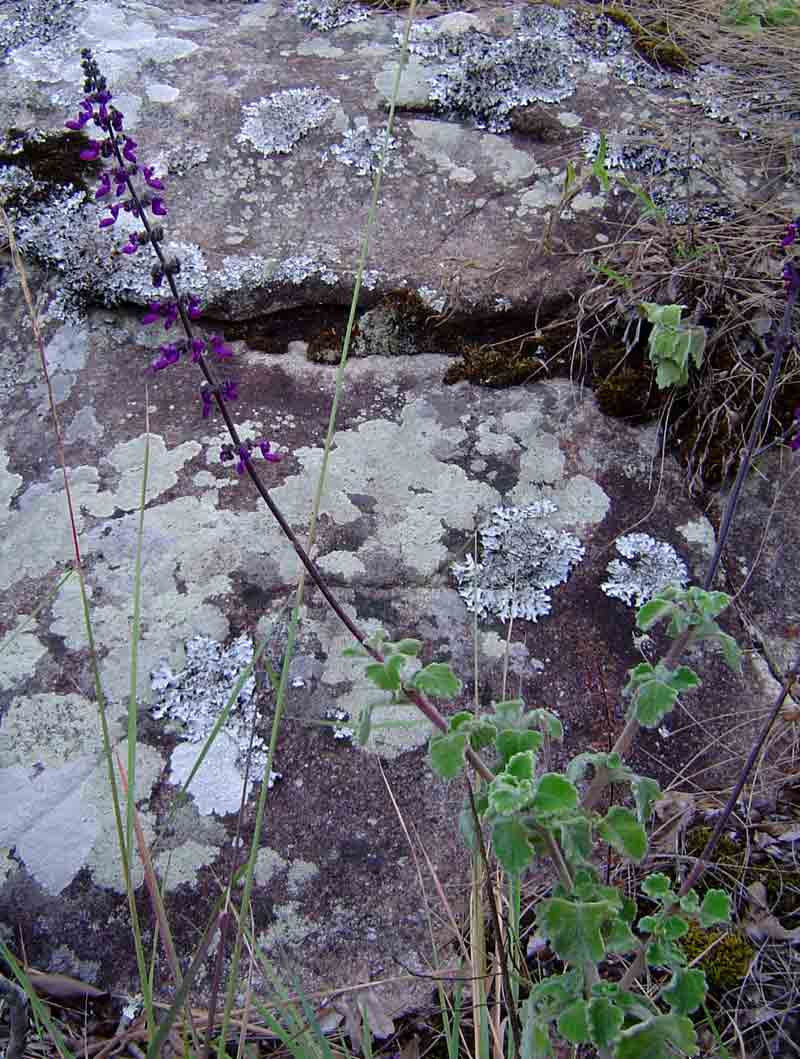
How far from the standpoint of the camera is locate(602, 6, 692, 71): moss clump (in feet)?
10.8

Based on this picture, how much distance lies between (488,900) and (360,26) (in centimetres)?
314

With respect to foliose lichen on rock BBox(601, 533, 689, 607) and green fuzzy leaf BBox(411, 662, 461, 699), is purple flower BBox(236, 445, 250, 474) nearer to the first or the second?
green fuzzy leaf BBox(411, 662, 461, 699)

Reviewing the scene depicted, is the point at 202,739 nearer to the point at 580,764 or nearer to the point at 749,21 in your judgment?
the point at 580,764

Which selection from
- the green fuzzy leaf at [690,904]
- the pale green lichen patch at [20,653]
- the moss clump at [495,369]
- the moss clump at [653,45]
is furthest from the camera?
the moss clump at [653,45]

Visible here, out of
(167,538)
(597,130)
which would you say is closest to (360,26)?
(597,130)

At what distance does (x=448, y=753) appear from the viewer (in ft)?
3.90

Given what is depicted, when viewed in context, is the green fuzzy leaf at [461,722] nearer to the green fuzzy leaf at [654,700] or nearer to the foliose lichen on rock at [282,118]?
the green fuzzy leaf at [654,700]

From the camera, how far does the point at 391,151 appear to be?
295 cm

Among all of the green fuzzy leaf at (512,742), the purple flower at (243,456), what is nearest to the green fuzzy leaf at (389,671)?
the green fuzzy leaf at (512,742)

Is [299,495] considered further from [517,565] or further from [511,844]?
[511,844]

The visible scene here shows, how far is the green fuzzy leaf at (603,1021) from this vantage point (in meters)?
1.11

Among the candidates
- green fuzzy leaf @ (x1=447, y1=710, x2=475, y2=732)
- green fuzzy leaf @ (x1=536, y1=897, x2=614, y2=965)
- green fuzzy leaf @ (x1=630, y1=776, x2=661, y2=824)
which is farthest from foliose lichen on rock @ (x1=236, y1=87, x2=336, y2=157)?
green fuzzy leaf @ (x1=536, y1=897, x2=614, y2=965)

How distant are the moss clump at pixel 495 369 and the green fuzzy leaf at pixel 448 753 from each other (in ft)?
4.97

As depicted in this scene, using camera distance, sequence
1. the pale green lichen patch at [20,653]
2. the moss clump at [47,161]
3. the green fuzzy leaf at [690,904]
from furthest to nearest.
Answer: the moss clump at [47,161], the pale green lichen patch at [20,653], the green fuzzy leaf at [690,904]
